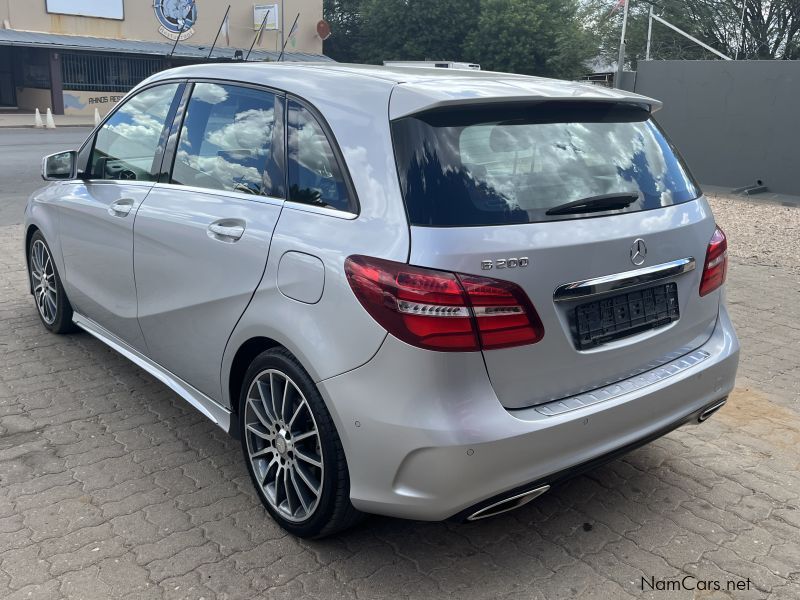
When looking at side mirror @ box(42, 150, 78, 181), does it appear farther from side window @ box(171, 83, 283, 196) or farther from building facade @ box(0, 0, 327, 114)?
building facade @ box(0, 0, 327, 114)

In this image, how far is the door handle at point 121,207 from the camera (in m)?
3.85

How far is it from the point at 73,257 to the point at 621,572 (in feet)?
11.5

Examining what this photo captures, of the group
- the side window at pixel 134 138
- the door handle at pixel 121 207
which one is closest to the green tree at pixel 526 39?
the side window at pixel 134 138

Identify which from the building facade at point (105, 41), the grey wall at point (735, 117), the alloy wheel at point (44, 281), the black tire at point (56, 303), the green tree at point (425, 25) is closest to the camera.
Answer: the black tire at point (56, 303)

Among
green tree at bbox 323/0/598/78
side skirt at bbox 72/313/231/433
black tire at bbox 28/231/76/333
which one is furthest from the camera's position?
green tree at bbox 323/0/598/78

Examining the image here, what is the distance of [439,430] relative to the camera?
2385 mm

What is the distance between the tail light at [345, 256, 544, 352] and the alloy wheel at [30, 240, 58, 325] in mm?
3351

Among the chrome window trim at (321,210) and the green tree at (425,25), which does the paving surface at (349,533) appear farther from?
the green tree at (425,25)

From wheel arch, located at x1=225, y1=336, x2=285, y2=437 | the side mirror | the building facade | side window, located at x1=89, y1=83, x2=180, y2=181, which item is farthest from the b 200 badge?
the building facade

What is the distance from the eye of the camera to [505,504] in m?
2.54

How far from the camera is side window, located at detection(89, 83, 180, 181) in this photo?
384 cm

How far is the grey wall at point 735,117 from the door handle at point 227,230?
12897mm

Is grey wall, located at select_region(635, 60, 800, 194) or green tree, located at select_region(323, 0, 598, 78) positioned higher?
green tree, located at select_region(323, 0, 598, 78)

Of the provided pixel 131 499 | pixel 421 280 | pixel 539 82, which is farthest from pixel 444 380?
pixel 131 499
